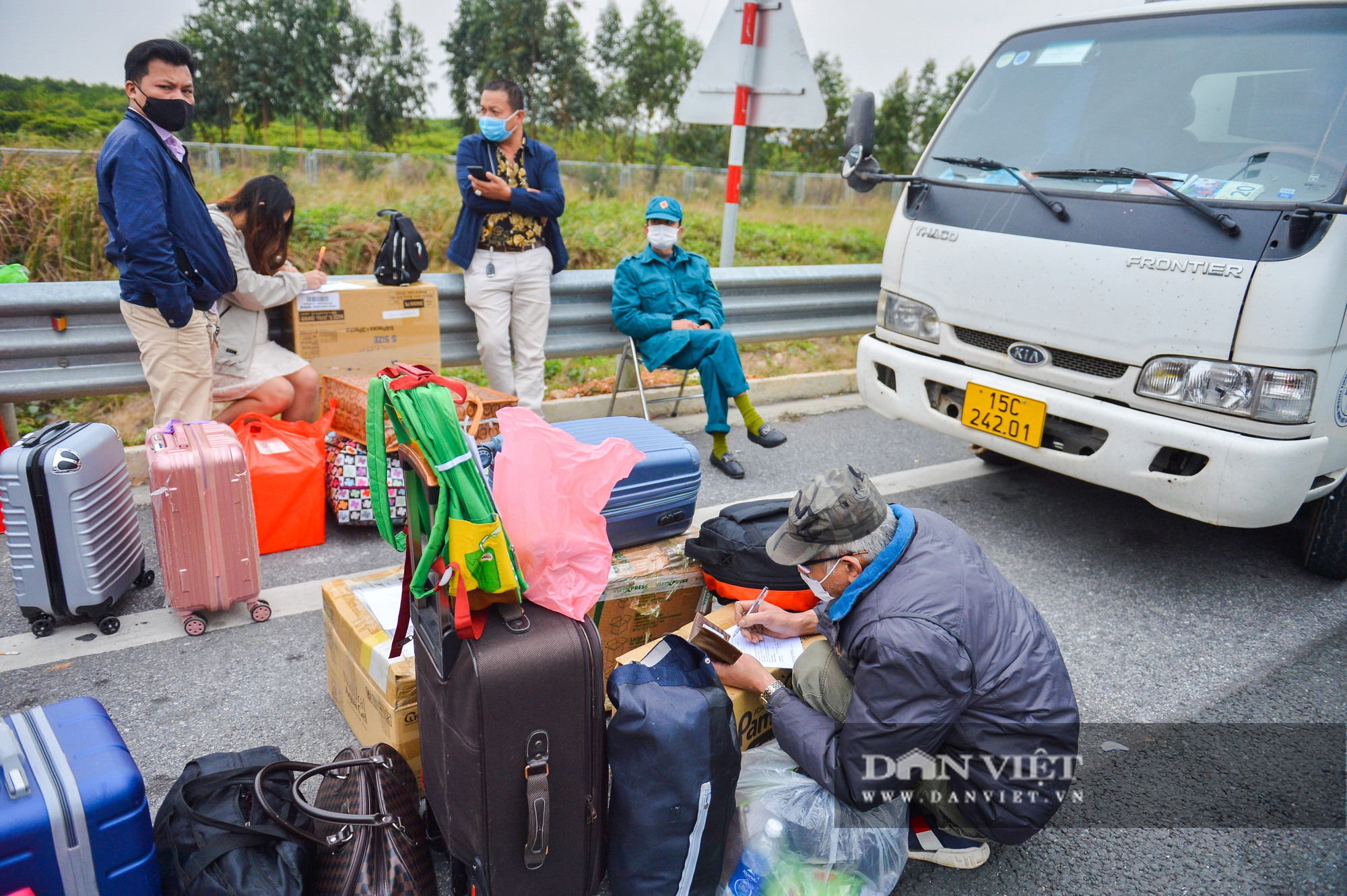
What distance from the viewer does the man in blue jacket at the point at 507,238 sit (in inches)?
184

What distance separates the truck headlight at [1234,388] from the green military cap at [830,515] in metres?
1.87

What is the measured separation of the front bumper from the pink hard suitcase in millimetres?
3103

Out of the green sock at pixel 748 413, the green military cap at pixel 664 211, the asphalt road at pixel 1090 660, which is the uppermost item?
the green military cap at pixel 664 211

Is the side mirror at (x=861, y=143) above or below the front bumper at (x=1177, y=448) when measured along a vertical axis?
above

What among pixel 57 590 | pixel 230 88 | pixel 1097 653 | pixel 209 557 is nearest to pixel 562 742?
pixel 209 557

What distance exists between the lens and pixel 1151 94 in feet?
12.1

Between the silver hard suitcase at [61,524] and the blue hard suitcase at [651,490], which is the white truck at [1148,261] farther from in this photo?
the silver hard suitcase at [61,524]

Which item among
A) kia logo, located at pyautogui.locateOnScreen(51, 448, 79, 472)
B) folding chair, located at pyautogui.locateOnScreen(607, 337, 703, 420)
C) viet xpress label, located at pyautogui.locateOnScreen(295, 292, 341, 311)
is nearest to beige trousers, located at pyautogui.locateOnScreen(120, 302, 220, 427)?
viet xpress label, located at pyautogui.locateOnScreen(295, 292, 341, 311)

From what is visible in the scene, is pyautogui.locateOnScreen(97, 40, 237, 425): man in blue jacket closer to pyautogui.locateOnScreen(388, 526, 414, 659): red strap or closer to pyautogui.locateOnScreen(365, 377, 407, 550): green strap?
pyautogui.locateOnScreen(365, 377, 407, 550): green strap

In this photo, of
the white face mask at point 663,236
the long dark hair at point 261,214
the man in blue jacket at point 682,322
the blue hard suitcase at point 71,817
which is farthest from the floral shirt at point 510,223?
the blue hard suitcase at point 71,817

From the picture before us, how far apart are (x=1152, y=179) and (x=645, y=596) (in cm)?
268

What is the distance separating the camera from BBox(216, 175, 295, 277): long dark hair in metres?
3.88

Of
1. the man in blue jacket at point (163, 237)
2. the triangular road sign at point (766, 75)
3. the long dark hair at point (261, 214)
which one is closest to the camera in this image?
the man in blue jacket at point (163, 237)

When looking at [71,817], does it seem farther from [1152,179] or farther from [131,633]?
[1152,179]
